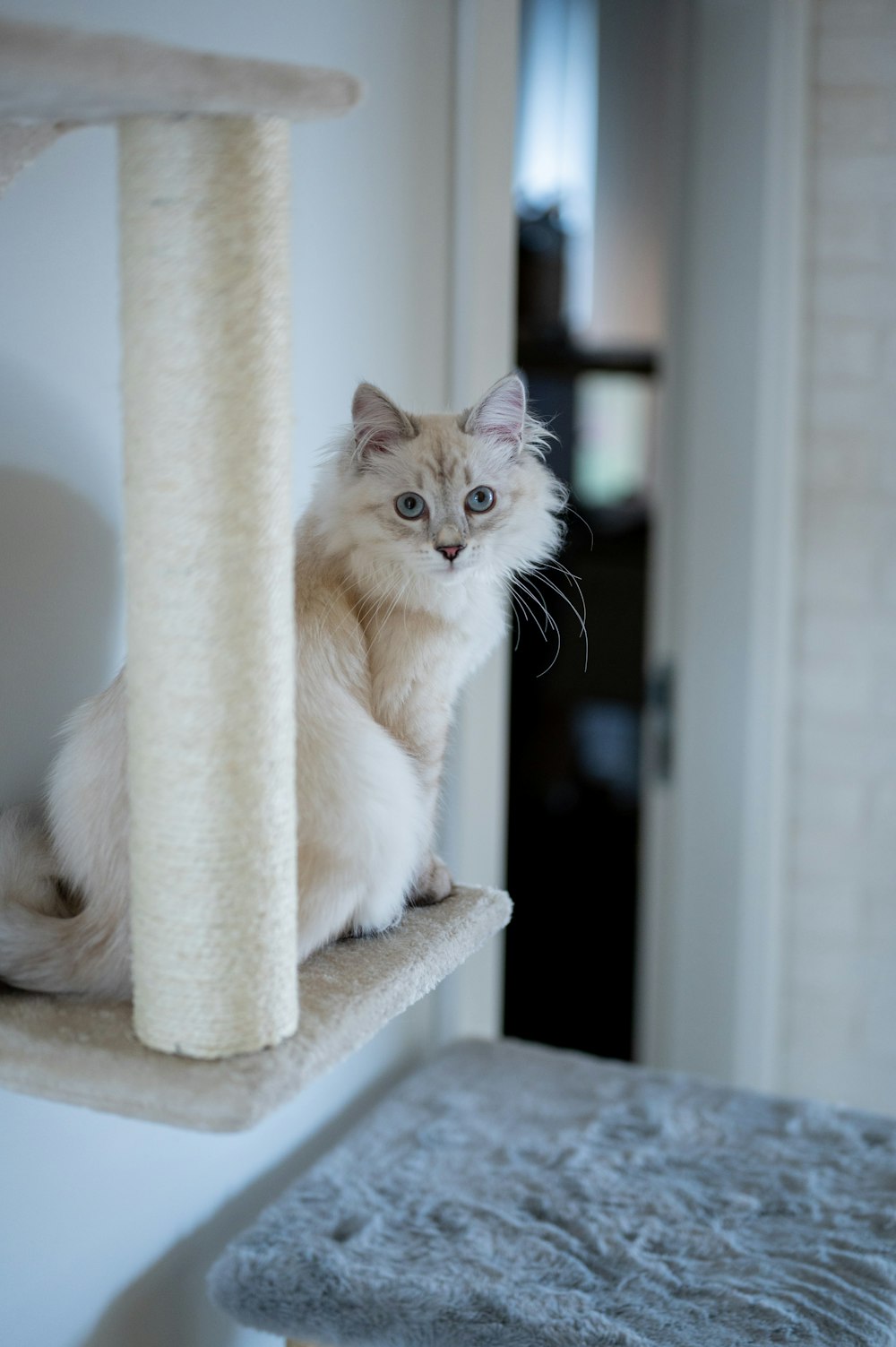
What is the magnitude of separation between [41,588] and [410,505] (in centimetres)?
30

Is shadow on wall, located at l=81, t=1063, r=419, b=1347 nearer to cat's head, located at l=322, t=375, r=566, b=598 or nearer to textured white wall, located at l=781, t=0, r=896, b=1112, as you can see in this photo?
cat's head, located at l=322, t=375, r=566, b=598

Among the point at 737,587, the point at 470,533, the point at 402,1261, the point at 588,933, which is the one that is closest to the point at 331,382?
the point at 470,533

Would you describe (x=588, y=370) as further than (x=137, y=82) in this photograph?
Yes

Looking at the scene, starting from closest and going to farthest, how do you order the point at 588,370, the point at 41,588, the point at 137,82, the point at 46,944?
the point at 137,82, the point at 46,944, the point at 41,588, the point at 588,370

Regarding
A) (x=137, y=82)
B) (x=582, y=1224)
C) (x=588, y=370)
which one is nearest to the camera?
(x=137, y=82)

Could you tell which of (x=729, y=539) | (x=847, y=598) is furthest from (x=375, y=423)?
(x=847, y=598)

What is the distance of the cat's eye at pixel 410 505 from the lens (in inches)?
31.3

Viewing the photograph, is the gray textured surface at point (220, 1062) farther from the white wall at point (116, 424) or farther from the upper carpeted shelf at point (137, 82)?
the upper carpeted shelf at point (137, 82)

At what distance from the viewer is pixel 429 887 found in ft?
2.93

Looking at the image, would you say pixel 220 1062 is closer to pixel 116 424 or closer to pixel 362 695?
pixel 362 695

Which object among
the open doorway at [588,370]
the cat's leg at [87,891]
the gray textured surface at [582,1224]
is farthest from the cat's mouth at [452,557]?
the open doorway at [588,370]

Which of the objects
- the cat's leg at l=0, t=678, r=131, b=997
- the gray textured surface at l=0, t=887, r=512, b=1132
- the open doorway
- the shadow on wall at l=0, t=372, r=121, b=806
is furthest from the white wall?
the open doorway

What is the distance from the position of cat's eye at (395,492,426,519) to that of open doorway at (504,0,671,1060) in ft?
8.86

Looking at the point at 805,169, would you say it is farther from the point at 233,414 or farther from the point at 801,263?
the point at 233,414
